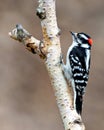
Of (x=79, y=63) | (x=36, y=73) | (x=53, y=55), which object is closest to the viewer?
(x=53, y=55)

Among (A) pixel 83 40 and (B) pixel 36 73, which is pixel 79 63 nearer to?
(A) pixel 83 40

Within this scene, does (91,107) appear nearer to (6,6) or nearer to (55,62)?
(6,6)

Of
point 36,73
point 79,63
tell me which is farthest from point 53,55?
point 36,73

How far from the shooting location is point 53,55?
6.49 ft

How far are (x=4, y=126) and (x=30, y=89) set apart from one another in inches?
28.4

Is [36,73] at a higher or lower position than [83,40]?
lower

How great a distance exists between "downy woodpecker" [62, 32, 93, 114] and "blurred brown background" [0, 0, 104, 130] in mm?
3069

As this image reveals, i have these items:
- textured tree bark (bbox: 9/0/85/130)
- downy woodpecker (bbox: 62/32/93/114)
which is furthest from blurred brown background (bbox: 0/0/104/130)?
textured tree bark (bbox: 9/0/85/130)

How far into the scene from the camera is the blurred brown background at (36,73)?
603cm

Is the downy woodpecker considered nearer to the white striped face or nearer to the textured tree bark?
the white striped face

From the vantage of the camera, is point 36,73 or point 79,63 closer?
point 79,63

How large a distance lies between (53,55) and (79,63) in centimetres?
84

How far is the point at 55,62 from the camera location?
1.98 m

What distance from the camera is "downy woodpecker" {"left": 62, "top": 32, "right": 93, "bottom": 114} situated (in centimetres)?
266
